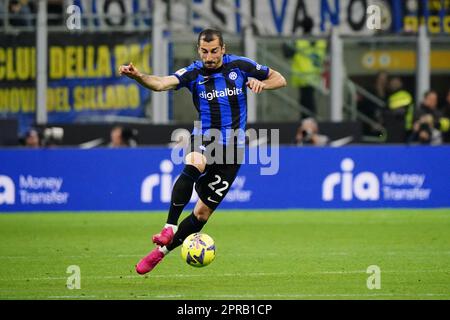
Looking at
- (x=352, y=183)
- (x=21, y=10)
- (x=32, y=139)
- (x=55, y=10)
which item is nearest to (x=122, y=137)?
(x=32, y=139)

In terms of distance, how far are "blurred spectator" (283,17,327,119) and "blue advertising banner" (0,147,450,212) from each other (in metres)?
4.51

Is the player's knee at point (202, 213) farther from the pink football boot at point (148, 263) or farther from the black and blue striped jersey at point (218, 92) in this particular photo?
the black and blue striped jersey at point (218, 92)

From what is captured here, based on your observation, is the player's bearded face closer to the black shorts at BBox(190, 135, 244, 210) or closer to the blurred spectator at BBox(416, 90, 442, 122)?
the black shorts at BBox(190, 135, 244, 210)

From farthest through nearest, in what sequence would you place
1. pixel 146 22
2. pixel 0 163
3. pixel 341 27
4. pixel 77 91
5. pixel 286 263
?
pixel 341 27 < pixel 146 22 < pixel 77 91 < pixel 0 163 < pixel 286 263

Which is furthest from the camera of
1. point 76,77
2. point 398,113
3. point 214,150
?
point 398,113

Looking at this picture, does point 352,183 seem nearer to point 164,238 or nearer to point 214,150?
point 214,150

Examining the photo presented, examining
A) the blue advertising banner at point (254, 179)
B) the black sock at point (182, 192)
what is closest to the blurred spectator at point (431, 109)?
the blue advertising banner at point (254, 179)

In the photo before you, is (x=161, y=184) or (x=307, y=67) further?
(x=307, y=67)

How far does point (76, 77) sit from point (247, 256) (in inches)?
370

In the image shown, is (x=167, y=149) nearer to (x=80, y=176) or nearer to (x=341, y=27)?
(x=80, y=176)

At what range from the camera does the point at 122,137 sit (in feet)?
66.1

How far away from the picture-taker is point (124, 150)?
19.1 metres

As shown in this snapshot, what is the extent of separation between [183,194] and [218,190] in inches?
15.9
